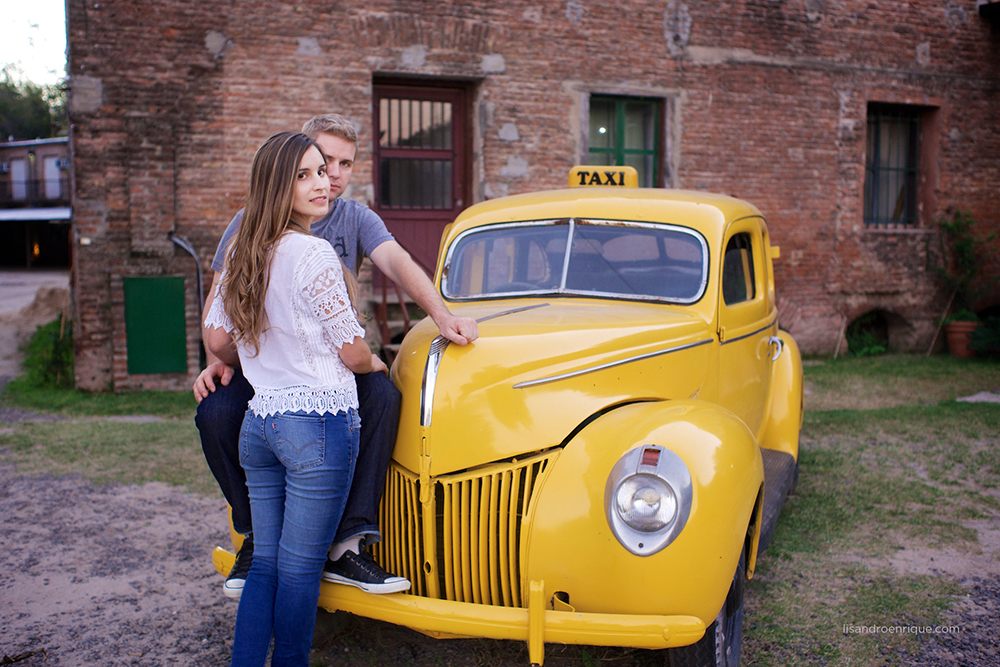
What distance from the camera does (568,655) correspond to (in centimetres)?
294

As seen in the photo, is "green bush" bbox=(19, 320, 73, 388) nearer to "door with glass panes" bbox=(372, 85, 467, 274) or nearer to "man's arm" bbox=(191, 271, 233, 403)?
"door with glass panes" bbox=(372, 85, 467, 274)

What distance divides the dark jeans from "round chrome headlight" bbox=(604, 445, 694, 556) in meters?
0.75

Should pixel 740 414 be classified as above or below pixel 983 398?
above

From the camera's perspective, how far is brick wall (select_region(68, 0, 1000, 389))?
789 centimetres

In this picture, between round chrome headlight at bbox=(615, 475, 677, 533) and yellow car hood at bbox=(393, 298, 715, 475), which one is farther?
yellow car hood at bbox=(393, 298, 715, 475)

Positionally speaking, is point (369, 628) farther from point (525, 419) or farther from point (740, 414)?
point (740, 414)

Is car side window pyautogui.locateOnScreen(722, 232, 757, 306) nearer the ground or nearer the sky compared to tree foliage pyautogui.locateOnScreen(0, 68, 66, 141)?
nearer the ground

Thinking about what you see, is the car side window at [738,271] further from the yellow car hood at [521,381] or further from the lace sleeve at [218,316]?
the lace sleeve at [218,316]

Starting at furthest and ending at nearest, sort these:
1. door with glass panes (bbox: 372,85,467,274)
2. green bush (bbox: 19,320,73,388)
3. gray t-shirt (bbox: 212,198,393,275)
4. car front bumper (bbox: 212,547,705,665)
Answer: door with glass panes (bbox: 372,85,467,274) < green bush (bbox: 19,320,73,388) < gray t-shirt (bbox: 212,198,393,275) < car front bumper (bbox: 212,547,705,665)

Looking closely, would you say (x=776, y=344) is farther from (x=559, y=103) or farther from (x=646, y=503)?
(x=559, y=103)

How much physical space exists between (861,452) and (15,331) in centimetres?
1180

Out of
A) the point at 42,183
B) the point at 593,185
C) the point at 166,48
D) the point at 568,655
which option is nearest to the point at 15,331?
the point at 166,48

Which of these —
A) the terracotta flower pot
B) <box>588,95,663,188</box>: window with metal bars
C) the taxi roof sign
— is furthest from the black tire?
the terracotta flower pot

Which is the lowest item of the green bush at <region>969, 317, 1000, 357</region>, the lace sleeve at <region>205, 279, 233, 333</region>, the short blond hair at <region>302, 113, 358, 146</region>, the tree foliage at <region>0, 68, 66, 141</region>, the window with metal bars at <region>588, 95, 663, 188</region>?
the green bush at <region>969, 317, 1000, 357</region>
